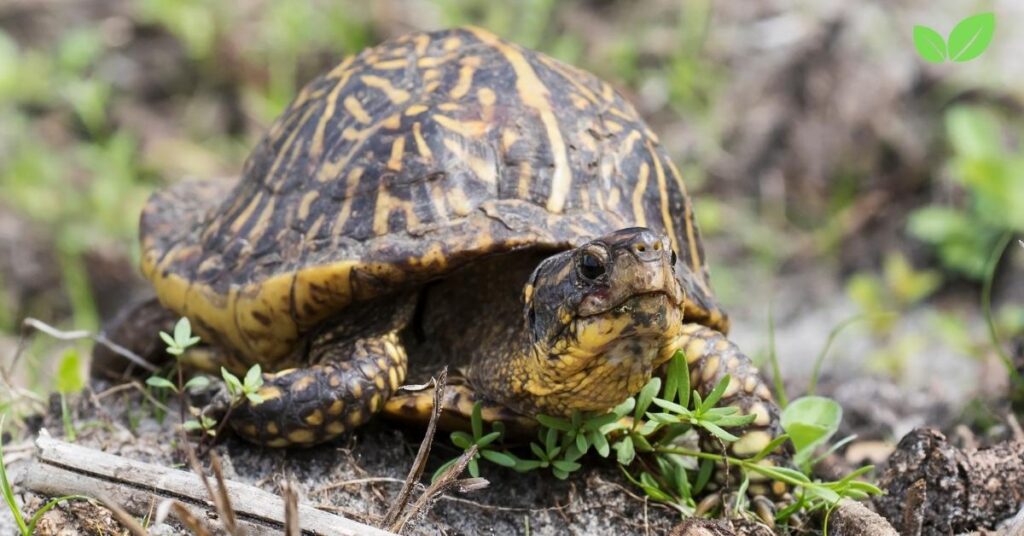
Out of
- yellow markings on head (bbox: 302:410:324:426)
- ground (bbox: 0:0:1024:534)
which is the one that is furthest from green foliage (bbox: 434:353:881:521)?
ground (bbox: 0:0:1024:534)

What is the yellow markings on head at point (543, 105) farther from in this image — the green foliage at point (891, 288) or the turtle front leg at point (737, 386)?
the green foliage at point (891, 288)

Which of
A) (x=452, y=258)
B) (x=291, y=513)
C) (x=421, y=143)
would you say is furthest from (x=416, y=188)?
(x=291, y=513)

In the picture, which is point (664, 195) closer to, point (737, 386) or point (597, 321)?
point (737, 386)

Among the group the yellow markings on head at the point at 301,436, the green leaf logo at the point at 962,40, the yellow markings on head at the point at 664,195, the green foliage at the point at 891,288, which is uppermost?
the green leaf logo at the point at 962,40

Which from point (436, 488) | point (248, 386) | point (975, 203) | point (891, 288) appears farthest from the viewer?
point (975, 203)

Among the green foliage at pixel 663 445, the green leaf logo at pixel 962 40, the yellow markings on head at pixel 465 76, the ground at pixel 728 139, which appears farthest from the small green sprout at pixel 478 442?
the ground at pixel 728 139

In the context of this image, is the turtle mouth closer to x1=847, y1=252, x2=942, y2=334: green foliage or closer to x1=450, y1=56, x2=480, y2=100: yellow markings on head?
x1=450, y1=56, x2=480, y2=100: yellow markings on head
